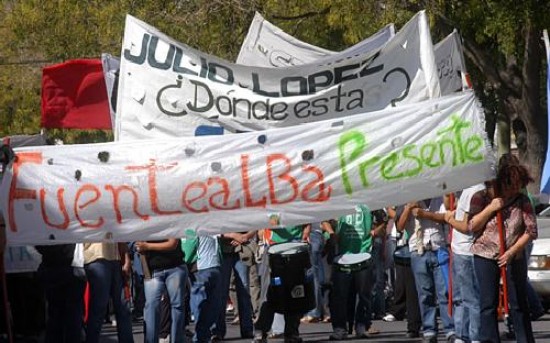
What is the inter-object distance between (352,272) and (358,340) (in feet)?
2.49

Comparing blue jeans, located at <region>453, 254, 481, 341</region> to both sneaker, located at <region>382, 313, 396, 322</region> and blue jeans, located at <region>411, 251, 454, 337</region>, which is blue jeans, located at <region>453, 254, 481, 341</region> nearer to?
blue jeans, located at <region>411, 251, 454, 337</region>

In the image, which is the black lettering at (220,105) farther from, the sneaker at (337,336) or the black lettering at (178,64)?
the sneaker at (337,336)

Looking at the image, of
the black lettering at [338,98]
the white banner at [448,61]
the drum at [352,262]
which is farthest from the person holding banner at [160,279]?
the drum at [352,262]

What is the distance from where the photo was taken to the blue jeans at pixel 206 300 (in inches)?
554

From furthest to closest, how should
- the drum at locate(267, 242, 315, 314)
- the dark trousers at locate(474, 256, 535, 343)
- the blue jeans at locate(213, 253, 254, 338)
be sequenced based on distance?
the blue jeans at locate(213, 253, 254, 338)
the drum at locate(267, 242, 315, 314)
the dark trousers at locate(474, 256, 535, 343)

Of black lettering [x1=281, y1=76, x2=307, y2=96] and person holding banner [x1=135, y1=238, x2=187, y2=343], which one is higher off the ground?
black lettering [x1=281, y1=76, x2=307, y2=96]

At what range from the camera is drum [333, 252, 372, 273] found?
1599 cm

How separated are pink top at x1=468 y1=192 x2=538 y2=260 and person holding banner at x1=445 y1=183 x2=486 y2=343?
1.04ft

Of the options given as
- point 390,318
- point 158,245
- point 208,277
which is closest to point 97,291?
point 158,245

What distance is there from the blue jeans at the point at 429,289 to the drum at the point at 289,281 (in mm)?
1115

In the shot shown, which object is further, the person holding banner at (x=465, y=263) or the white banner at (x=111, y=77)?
the white banner at (x=111, y=77)

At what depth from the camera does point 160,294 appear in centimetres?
1253

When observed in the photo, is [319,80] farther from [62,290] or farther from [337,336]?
[337,336]

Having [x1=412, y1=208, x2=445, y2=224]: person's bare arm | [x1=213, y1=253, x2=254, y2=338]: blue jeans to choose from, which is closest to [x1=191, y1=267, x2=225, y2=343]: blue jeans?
[x1=213, y1=253, x2=254, y2=338]: blue jeans
